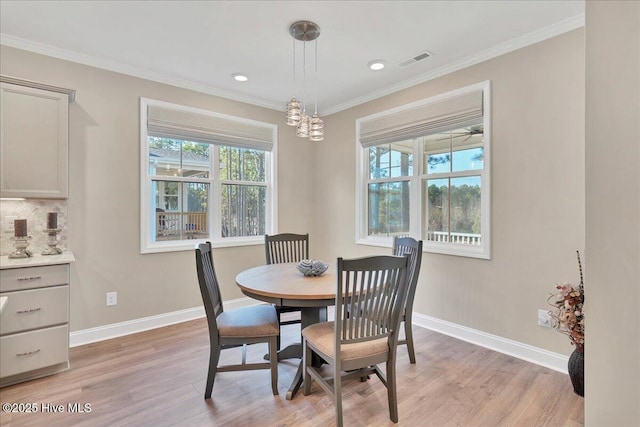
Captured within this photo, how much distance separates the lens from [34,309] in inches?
94.1

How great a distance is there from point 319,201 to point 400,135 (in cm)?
161

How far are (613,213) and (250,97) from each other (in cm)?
387

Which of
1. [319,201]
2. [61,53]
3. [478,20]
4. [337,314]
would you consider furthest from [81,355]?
[478,20]

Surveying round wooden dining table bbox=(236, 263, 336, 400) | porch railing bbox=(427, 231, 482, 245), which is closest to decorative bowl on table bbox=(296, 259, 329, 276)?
round wooden dining table bbox=(236, 263, 336, 400)

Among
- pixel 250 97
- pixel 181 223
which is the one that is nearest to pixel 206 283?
pixel 181 223

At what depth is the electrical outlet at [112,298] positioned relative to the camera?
3150mm

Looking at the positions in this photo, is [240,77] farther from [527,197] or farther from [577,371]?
[577,371]

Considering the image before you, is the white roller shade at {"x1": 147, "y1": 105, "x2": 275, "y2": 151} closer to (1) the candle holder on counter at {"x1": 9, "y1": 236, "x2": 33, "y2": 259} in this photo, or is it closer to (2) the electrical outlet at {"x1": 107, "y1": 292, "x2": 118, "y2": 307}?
(1) the candle holder on counter at {"x1": 9, "y1": 236, "x2": 33, "y2": 259}

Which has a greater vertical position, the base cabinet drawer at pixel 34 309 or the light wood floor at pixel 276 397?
the base cabinet drawer at pixel 34 309

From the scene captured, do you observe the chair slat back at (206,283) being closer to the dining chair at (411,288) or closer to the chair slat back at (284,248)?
the chair slat back at (284,248)

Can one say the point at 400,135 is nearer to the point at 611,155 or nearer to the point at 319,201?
the point at 319,201

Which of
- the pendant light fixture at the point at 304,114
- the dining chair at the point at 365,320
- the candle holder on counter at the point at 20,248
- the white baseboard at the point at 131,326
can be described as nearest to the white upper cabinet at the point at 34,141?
the candle holder on counter at the point at 20,248

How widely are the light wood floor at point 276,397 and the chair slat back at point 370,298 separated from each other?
58 cm

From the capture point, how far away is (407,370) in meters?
2.54
